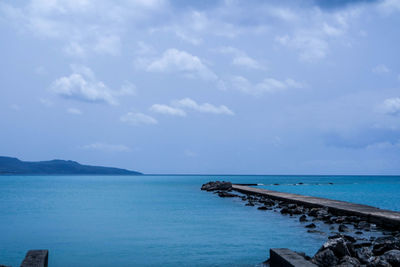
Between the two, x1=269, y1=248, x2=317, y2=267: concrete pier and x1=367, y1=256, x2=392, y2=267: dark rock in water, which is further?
x1=367, y1=256, x2=392, y2=267: dark rock in water

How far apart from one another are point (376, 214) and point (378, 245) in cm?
587

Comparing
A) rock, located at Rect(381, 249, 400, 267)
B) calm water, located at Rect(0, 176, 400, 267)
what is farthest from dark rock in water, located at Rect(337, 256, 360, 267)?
calm water, located at Rect(0, 176, 400, 267)

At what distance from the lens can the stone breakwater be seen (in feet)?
24.7

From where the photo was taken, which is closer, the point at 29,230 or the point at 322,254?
the point at 322,254

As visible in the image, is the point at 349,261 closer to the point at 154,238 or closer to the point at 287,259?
the point at 287,259

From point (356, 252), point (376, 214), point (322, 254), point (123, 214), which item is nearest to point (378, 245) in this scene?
point (356, 252)

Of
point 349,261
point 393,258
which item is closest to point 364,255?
point 393,258

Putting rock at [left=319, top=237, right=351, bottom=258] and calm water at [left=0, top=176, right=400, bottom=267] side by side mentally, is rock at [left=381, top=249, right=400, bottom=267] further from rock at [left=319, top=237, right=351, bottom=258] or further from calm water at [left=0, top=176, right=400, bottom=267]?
calm water at [left=0, top=176, right=400, bottom=267]

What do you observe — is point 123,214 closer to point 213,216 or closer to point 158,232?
point 213,216

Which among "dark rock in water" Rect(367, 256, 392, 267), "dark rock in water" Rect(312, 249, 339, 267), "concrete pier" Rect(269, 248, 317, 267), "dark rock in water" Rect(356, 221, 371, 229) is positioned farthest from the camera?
"dark rock in water" Rect(356, 221, 371, 229)

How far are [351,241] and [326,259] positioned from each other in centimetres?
375

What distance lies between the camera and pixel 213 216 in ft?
63.1

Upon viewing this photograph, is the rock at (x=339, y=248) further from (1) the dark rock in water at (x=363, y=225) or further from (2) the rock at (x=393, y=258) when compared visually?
(1) the dark rock in water at (x=363, y=225)

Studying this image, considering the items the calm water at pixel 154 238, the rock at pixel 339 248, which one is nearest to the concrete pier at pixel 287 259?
the rock at pixel 339 248
